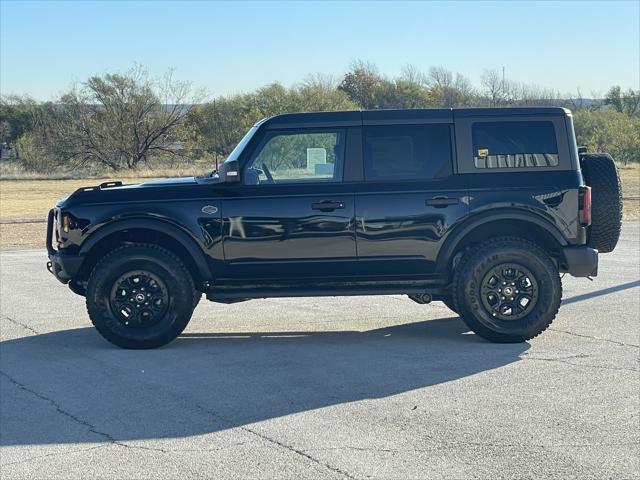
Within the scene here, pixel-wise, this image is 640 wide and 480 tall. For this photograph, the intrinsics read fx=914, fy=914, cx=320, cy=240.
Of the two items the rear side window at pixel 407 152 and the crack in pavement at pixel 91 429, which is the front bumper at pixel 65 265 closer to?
the crack in pavement at pixel 91 429

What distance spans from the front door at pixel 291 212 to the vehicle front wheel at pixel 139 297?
0.49 meters

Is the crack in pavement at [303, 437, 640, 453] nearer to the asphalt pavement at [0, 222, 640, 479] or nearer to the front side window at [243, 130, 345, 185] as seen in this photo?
the asphalt pavement at [0, 222, 640, 479]

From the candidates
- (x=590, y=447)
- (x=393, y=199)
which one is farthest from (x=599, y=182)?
(x=590, y=447)

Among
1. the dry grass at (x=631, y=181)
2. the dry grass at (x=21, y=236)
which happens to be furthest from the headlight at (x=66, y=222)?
the dry grass at (x=631, y=181)

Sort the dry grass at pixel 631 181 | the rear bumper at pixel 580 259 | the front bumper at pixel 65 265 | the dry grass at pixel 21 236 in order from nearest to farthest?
the rear bumper at pixel 580 259 → the front bumper at pixel 65 265 → the dry grass at pixel 21 236 → the dry grass at pixel 631 181

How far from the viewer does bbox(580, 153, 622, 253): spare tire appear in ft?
27.4

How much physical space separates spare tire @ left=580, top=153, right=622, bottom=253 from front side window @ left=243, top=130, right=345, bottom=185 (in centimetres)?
235

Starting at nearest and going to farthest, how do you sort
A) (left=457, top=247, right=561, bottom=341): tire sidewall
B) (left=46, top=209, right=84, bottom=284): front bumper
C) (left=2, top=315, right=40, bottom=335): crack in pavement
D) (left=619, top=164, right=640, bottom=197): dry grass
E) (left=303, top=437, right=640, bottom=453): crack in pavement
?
(left=303, top=437, right=640, bottom=453): crack in pavement
(left=457, top=247, right=561, bottom=341): tire sidewall
(left=46, top=209, right=84, bottom=284): front bumper
(left=2, top=315, right=40, bottom=335): crack in pavement
(left=619, top=164, right=640, bottom=197): dry grass

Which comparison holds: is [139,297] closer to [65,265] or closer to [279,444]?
[65,265]

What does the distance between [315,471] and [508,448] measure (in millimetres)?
1164

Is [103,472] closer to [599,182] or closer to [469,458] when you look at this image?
[469,458]

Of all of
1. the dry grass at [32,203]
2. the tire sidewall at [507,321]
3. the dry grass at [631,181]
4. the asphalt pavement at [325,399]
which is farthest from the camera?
the dry grass at [631,181]

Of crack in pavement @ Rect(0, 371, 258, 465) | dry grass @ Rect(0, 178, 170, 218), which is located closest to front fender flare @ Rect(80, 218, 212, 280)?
crack in pavement @ Rect(0, 371, 258, 465)

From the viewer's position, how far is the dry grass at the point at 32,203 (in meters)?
20.3
